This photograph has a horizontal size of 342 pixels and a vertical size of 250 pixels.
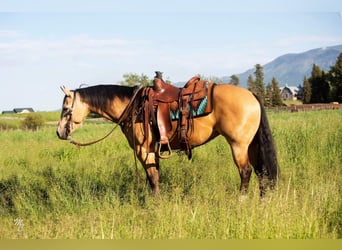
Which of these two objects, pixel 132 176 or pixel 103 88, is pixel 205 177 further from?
pixel 103 88

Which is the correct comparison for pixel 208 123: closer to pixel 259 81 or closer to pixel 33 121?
pixel 259 81

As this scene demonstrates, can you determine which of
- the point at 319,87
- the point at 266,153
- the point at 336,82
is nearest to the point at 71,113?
the point at 266,153

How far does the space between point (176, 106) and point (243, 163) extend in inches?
46.0

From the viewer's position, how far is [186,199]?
424cm

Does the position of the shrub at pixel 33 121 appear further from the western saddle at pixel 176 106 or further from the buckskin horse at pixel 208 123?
the western saddle at pixel 176 106

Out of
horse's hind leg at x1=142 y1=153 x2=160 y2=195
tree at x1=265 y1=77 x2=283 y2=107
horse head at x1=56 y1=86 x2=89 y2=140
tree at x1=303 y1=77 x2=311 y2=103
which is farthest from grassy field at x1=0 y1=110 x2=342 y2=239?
tree at x1=265 y1=77 x2=283 y2=107

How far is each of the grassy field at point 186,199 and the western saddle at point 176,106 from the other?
2.32 ft

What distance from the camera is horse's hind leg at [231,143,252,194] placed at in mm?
4617

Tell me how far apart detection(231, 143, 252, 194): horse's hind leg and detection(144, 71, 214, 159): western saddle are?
24.7 inches

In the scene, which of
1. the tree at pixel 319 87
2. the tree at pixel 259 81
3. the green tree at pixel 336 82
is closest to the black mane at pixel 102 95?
the green tree at pixel 336 82

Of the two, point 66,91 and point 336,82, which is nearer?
point 66,91

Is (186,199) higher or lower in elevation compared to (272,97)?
lower

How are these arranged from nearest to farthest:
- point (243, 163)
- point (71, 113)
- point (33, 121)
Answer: point (243, 163) < point (71, 113) < point (33, 121)

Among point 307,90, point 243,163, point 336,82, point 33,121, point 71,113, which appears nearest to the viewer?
point 243,163
